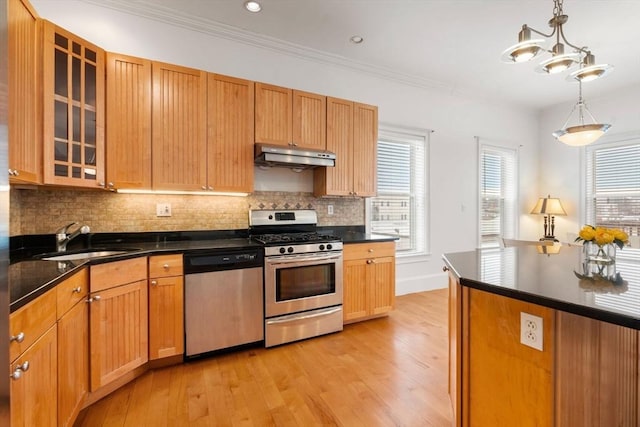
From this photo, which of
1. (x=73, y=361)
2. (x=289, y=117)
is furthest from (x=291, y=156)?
(x=73, y=361)

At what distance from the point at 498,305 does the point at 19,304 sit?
1797 mm

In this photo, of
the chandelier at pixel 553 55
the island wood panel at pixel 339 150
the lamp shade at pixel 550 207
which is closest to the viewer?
the chandelier at pixel 553 55

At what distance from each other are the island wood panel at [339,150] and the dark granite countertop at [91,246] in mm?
544

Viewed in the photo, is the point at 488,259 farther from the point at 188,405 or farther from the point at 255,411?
the point at 188,405

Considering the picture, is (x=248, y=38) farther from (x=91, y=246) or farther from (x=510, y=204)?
(x=510, y=204)

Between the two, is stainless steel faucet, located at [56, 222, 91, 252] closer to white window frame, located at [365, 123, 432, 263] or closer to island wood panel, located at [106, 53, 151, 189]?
island wood panel, located at [106, 53, 151, 189]

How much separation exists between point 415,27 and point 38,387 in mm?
3817

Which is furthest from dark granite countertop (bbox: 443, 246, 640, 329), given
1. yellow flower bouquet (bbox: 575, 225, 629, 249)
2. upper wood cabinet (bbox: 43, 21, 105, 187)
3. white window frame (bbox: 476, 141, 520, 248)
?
white window frame (bbox: 476, 141, 520, 248)

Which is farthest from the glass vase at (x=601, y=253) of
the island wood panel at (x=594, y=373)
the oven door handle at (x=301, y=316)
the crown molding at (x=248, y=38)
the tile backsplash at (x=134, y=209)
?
the crown molding at (x=248, y=38)

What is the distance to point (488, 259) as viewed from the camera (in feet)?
5.35

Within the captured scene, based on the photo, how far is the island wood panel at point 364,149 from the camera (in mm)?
3408

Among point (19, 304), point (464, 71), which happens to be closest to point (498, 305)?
point (19, 304)

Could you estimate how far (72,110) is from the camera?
2.07 meters

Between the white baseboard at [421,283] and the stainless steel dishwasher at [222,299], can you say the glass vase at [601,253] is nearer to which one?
the stainless steel dishwasher at [222,299]
